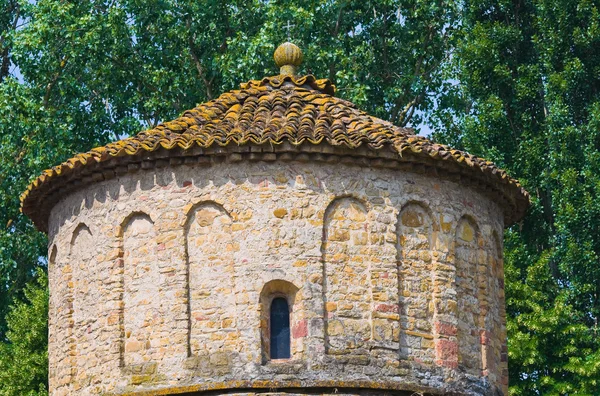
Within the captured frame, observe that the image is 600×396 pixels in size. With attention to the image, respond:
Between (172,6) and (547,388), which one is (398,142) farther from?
(172,6)

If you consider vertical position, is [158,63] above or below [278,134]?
above

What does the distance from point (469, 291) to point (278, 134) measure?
308cm

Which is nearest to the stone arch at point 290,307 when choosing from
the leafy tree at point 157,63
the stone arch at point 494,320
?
the stone arch at point 494,320

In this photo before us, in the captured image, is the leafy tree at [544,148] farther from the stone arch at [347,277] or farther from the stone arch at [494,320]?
the stone arch at [347,277]

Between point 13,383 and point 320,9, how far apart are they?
377 inches

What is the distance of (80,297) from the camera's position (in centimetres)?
1842

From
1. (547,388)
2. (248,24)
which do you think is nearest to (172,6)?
(248,24)

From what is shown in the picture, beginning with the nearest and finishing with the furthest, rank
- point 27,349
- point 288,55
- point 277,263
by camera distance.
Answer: point 277,263, point 288,55, point 27,349

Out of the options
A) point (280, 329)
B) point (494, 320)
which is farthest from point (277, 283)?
point (494, 320)

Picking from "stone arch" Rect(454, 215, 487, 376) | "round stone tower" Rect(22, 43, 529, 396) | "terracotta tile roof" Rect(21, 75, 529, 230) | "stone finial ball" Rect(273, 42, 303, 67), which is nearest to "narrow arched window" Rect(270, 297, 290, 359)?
"round stone tower" Rect(22, 43, 529, 396)

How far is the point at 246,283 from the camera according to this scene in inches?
674

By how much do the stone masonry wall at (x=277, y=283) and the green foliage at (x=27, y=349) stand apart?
8.43 m

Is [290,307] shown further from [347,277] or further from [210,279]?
[210,279]

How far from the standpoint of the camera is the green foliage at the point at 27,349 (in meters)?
26.5
